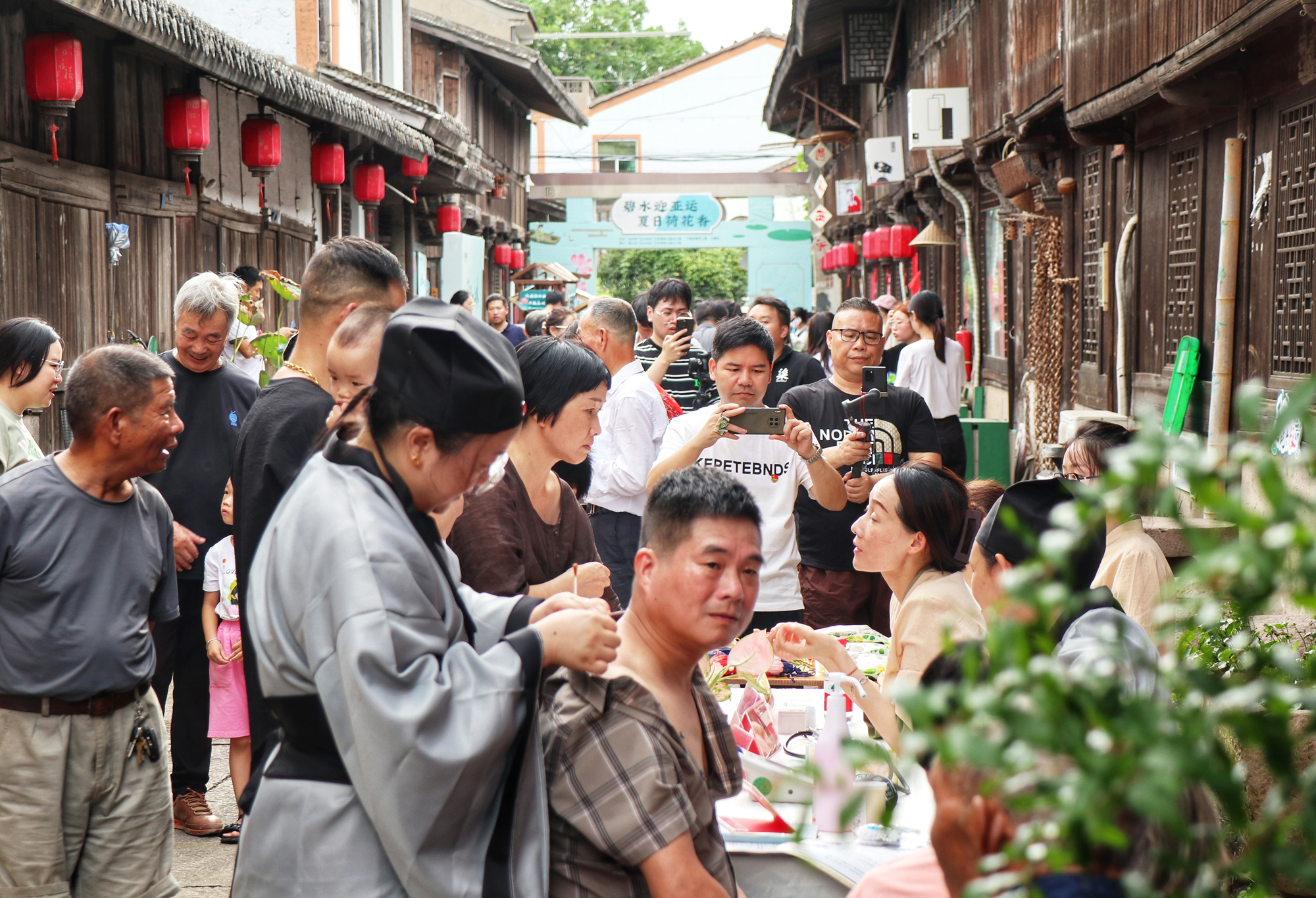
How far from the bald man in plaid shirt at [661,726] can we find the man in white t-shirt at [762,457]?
229cm

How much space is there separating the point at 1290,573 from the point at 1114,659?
16 centimetres

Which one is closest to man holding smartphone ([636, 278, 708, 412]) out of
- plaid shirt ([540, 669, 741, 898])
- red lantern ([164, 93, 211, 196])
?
red lantern ([164, 93, 211, 196])

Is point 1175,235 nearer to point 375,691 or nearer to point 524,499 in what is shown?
point 524,499

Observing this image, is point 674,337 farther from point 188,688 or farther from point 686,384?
point 188,688

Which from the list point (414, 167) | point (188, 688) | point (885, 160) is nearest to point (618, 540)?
point (188, 688)

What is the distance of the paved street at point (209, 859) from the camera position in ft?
14.8

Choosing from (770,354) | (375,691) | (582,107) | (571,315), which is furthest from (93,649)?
(582,107)

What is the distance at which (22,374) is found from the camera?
492 centimetres

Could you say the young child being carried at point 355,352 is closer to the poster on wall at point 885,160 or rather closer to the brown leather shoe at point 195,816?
the brown leather shoe at point 195,816

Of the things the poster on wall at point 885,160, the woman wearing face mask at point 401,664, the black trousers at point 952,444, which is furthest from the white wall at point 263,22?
the woman wearing face mask at point 401,664

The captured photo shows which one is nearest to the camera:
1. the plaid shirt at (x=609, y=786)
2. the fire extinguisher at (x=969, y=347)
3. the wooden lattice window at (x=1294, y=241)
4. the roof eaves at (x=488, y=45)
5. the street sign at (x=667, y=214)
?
the plaid shirt at (x=609, y=786)

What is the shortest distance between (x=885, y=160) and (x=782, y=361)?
9816 mm

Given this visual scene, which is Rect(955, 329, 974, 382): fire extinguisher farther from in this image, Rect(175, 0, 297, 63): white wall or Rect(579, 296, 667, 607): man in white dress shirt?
Rect(579, 296, 667, 607): man in white dress shirt

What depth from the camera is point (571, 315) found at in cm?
1148
